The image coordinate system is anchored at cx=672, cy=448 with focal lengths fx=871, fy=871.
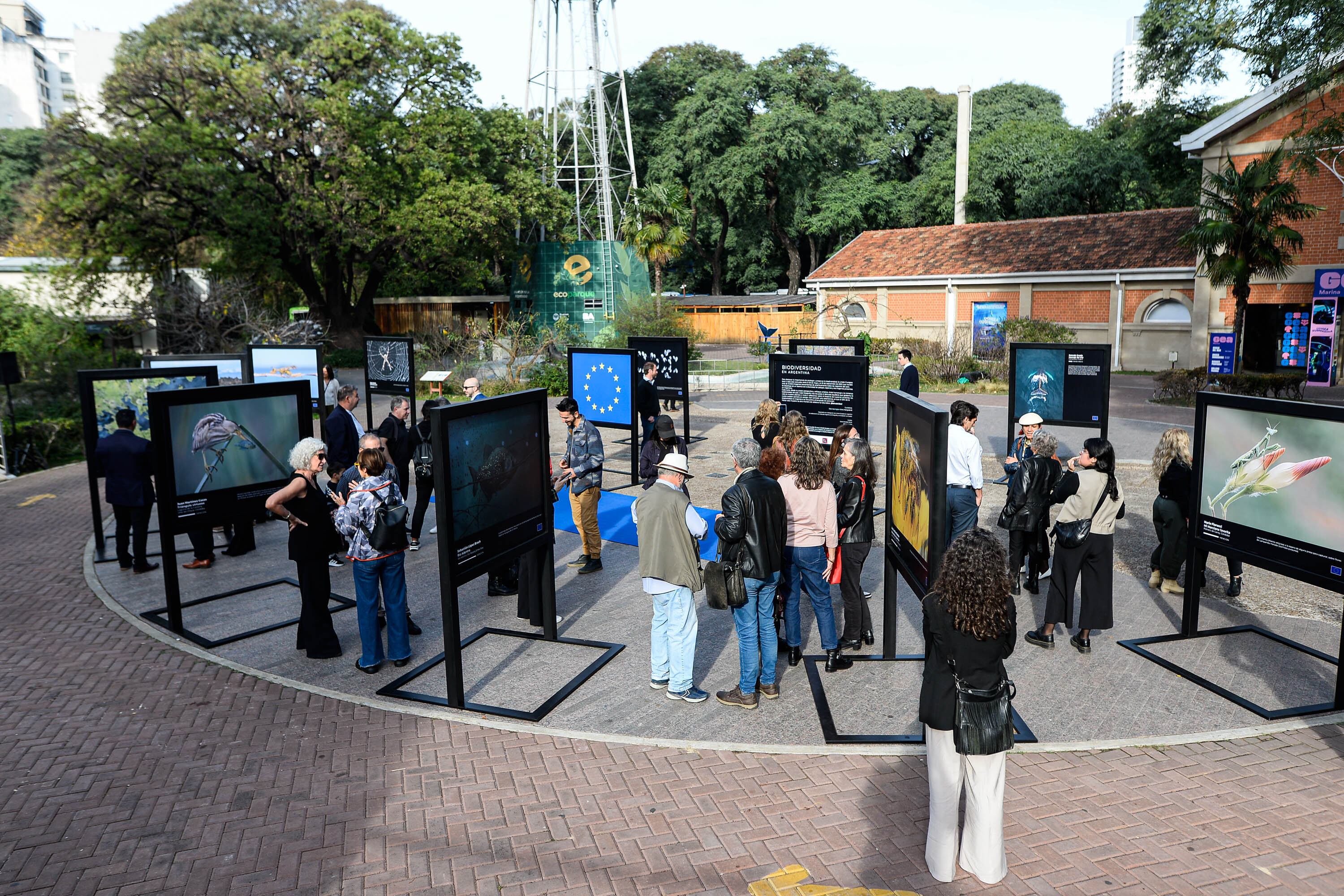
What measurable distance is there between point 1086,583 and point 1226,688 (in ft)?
4.03

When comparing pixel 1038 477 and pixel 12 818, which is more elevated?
pixel 1038 477

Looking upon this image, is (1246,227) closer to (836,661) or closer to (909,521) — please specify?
(909,521)

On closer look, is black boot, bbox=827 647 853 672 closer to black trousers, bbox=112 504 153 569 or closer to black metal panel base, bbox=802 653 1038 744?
black metal panel base, bbox=802 653 1038 744

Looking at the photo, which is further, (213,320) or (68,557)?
(213,320)

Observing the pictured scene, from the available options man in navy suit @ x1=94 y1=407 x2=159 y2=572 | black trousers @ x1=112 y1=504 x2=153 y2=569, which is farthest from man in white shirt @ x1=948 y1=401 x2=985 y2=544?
black trousers @ x1=112 y1=504 x2=153 y2=569

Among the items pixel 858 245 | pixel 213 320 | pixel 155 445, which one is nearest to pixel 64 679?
pixel 155 445

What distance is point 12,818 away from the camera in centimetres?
535

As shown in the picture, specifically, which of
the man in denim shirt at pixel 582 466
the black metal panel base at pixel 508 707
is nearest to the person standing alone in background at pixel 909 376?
the man in denim shirt at pixel 582 466

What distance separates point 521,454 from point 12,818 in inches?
161

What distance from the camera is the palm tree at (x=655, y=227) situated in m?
44.3

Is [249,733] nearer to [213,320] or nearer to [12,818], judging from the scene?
[12,818]

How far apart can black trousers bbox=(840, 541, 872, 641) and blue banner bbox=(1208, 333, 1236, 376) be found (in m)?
21.0

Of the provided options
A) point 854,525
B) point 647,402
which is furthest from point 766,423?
point 647,402

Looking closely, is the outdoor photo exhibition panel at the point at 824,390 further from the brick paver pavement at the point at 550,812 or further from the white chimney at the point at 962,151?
the white chimney at the point at 962,151
